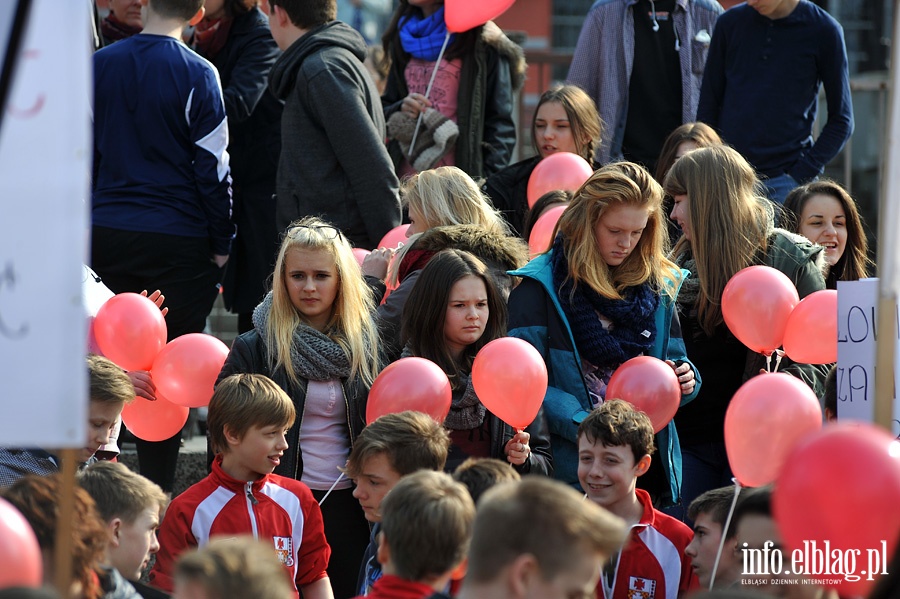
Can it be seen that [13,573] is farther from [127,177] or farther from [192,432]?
[192,432]

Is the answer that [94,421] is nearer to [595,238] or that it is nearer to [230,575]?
[595,238]

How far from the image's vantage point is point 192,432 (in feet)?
24.1

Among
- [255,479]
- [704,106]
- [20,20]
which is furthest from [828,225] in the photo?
[20,20]

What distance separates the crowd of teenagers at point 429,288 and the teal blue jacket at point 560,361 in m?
0.01

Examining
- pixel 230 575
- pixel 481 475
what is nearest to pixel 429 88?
pixel 481 475

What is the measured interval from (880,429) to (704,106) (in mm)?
4432

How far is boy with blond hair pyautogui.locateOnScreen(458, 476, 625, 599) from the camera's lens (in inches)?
115

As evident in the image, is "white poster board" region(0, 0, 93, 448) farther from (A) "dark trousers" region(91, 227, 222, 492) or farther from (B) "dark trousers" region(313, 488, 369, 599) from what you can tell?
(A) "dark trousers" region(91, 227, 222, 492)

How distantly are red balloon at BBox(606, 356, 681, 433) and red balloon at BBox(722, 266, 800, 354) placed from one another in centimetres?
41

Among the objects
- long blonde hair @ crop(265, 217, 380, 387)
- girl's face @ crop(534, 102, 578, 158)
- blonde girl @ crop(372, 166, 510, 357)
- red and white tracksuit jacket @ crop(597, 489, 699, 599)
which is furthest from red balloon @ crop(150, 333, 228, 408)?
girl's face @ crop(534, 102, 578, 158)

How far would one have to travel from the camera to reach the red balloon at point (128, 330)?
5.23m

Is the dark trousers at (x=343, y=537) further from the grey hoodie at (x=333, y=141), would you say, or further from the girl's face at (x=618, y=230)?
the grey hoodie at (x=333, y=141)

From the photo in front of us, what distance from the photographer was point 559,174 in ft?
21.4

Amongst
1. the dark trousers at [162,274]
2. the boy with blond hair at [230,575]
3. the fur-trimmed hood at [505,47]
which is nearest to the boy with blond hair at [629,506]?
the boy with blond hair at [230,575]
